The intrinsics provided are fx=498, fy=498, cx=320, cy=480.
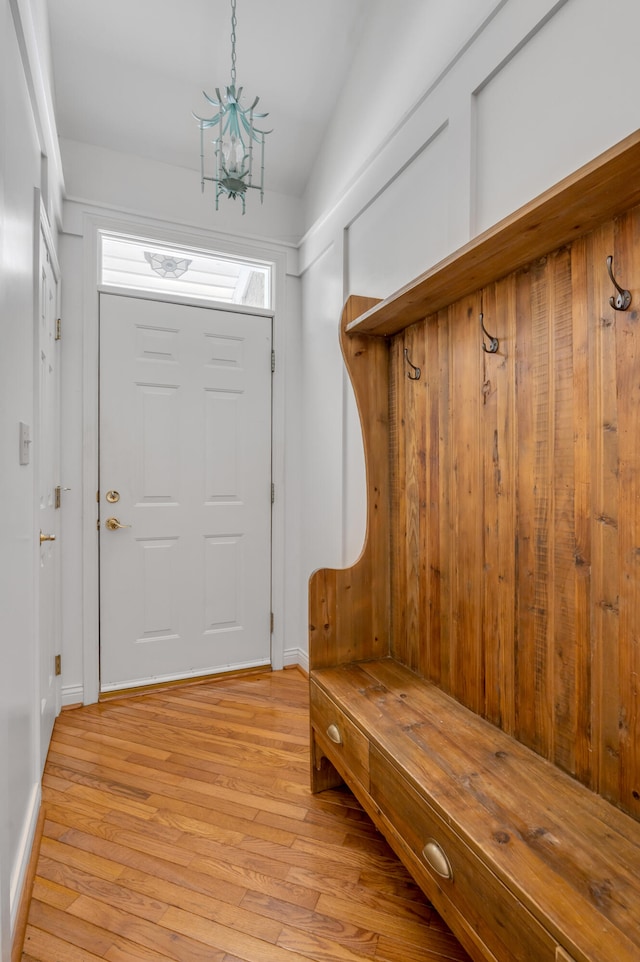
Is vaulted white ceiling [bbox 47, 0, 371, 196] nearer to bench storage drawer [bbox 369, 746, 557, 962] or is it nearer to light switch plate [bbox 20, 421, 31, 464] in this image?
light switch plate [bbox 20, 421, 31, 464]

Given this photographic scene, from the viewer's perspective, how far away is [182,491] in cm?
273

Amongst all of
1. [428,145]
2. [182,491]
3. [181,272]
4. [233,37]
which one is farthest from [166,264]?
[428,145]

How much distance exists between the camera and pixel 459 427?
154 cm

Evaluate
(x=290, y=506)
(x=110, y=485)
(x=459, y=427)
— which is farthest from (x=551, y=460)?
(x=110, y=485)

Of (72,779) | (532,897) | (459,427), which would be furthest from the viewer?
(72,779)

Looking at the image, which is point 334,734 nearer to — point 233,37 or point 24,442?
point 24,442

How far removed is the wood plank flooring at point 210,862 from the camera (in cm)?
122

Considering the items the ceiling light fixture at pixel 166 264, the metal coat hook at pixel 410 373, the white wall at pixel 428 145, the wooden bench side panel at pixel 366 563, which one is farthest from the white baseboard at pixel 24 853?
the ceiling light fixture at pixel 166 264

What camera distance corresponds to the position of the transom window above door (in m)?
2.65

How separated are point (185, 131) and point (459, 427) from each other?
7.31ft

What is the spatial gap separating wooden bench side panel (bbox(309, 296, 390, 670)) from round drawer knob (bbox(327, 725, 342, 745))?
24cm

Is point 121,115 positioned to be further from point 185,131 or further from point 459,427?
point 459,427

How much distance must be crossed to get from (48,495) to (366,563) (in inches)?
53.9

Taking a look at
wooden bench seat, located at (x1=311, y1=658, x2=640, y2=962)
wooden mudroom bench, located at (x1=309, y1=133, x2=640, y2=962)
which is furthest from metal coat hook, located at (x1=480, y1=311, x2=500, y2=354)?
wooden bench seat, located at (x1=311, y1=658, x2=640, y2=962)
